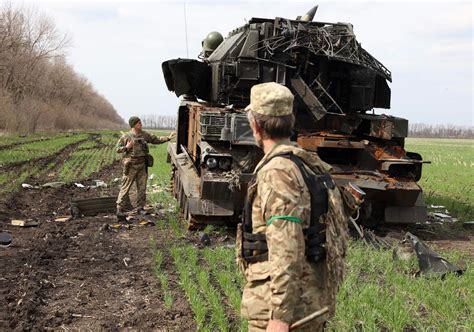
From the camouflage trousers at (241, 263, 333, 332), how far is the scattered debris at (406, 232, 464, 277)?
4.09m

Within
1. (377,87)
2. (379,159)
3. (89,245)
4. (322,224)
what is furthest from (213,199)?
(322,224)

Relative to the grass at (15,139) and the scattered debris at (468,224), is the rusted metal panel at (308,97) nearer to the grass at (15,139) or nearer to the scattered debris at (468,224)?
the scattered debris at (468,224)

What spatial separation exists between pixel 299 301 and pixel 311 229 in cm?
37

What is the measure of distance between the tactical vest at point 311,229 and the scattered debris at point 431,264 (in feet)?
13.7

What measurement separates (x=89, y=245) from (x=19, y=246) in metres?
1.01

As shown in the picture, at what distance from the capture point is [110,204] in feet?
37.8

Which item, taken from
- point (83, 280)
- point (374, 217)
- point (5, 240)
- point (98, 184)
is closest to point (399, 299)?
point (83, 280)

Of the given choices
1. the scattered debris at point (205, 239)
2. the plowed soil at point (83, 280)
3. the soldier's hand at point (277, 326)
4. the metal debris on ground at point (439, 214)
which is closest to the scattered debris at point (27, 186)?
the plowed soil at point (83, 280)

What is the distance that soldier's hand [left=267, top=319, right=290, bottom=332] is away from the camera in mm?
2707

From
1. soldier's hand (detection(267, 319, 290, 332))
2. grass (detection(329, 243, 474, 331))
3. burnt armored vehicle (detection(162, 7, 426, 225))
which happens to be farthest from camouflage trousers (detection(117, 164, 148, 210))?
soldier's hand (detection(267, 319, 290, 332))

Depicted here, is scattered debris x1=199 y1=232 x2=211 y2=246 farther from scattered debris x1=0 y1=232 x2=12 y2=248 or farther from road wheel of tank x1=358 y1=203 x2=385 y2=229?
scattered debris x1=0 y1=232 x2=12 y2=248

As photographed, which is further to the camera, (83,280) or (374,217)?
(374,217)

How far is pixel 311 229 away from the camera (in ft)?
9.67

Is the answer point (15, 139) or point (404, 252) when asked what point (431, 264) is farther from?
point (15, 139)
